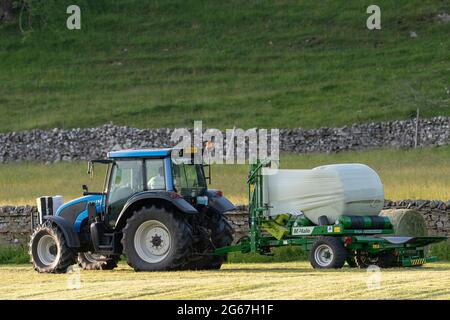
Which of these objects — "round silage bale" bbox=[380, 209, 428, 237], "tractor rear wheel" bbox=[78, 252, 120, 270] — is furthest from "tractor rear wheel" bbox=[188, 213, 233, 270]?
"round silage bale" bbox=[380, 209, 428, 237]

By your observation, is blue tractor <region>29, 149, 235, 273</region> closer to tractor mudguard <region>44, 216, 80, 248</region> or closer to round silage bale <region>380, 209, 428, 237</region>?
tractor mudguard <region>44, 216, 80, 248</region>

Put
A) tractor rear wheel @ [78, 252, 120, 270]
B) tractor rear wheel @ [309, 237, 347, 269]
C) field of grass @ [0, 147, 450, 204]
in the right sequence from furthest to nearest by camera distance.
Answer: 1. field of grass @ [0, 147, 450, 204]
2. tractor rear wheel @ [78, 252, 120, 270]
3. tractor rear wheel @ [309, 237, 347, 269]

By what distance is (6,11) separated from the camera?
75.9 metres

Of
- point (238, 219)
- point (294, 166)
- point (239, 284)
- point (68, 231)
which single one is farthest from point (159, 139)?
point (239, 284)

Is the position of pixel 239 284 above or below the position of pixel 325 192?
below

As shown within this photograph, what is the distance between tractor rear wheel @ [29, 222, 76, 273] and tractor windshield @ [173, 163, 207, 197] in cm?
227

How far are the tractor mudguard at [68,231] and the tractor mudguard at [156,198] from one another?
2.98 feet

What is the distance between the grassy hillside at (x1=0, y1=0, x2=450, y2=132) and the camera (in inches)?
2208

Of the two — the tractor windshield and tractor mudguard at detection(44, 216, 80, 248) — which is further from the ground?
the tractor windshield

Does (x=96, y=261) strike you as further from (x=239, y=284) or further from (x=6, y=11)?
(x=6, y=11)

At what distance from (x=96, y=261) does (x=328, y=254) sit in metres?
4.62

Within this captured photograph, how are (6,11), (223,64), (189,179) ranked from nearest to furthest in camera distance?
(189,179)
(223,64)
(6,11)

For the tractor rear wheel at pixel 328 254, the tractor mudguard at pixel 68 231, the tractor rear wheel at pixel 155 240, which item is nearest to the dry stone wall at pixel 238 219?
the tractor rear wheel at pixel 328 254

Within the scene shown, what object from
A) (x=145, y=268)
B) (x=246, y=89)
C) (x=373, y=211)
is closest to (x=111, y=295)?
(x=145, y=268)
